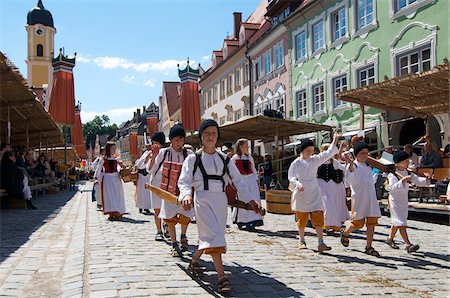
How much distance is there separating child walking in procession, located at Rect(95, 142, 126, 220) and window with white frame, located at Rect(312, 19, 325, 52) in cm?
1593

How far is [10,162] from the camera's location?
14625mm

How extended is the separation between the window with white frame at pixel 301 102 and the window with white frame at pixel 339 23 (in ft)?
13.6

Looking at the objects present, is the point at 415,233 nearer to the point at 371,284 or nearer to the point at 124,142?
the point at 371,284

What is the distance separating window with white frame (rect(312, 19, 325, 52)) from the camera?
25.0m

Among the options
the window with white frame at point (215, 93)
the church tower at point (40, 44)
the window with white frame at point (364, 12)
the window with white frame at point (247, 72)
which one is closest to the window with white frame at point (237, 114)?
the window with white frame at point (247, 72)

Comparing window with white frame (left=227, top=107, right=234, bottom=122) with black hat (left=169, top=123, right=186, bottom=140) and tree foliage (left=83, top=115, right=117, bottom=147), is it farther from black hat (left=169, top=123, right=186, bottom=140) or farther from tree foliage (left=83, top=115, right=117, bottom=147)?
tree foliage (left=83, top=115, right=117, bottom=147)

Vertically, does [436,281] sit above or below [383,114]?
below

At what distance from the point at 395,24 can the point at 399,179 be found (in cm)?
1357

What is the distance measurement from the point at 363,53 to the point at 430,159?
974 cm

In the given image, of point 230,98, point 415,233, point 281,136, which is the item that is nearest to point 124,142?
point 230,98

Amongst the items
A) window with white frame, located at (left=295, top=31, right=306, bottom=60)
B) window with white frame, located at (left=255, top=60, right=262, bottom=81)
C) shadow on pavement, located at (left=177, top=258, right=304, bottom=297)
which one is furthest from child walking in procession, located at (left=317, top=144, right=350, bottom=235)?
window with white frame, located at (left=255, top=60, right=262, bottom=81)

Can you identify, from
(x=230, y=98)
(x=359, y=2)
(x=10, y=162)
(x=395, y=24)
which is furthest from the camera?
(x=230, y=98)

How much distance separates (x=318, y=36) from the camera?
25.4 metres

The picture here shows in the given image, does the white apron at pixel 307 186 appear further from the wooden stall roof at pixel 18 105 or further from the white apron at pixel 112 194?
the wooden stall roof at pixel 18 105
